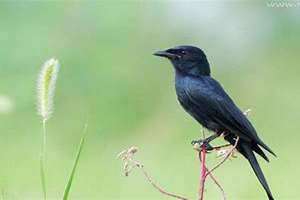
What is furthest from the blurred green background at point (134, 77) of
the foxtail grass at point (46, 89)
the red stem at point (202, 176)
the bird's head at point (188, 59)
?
the red stem at point (202, 176)

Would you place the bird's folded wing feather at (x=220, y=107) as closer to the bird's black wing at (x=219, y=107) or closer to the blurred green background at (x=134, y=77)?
the bird's black wing at (x=219, y=107)

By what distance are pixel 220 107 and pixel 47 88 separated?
39 centimetres

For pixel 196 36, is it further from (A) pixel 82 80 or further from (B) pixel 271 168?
(B) pixel 271 168

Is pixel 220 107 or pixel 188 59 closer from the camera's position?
pixel 220 107

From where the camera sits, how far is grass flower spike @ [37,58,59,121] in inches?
60.5

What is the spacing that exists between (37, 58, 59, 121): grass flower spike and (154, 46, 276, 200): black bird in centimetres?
30

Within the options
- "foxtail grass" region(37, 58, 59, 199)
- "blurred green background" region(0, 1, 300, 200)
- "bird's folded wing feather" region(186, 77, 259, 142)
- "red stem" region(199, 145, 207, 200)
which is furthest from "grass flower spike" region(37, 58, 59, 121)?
"blurred green background" region(0, 1, 300, 200)

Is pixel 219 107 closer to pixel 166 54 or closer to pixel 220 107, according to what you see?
pixel 220 107

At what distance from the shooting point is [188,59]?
193cm

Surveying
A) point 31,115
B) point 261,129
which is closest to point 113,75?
point 31,115

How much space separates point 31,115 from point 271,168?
2.82ft

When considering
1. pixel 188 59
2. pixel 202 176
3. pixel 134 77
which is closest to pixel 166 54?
pixel 188 59

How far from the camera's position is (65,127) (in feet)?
11.1

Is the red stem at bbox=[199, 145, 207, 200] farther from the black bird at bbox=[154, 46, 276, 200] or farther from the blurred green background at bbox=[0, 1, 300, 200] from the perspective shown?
the blurred green background at bbox=[0, 1, 300, 200]
